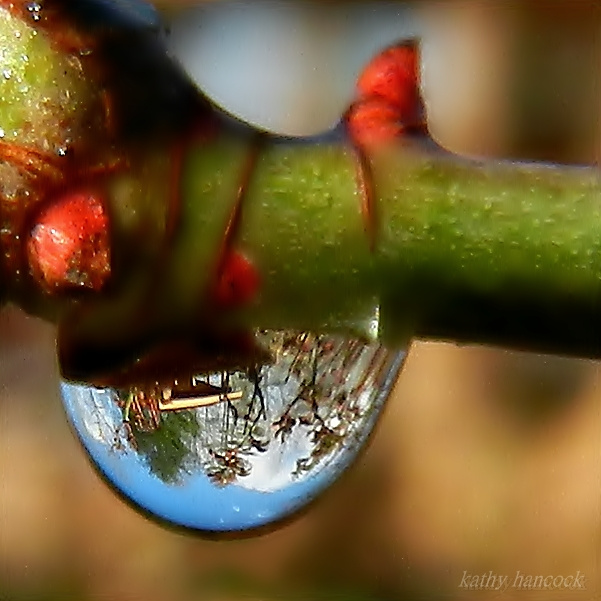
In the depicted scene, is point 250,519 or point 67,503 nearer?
point 250,519

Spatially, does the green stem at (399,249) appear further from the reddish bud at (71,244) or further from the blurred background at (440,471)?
the blurred background at (440,471)

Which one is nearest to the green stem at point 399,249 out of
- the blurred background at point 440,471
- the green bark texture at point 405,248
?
the green bark texture at point 405,248

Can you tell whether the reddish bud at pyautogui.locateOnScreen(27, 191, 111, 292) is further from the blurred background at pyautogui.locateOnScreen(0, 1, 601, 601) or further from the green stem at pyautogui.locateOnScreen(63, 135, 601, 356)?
the blurred background at pyautogui.locateOnScreen(0, 1, 601, 601)

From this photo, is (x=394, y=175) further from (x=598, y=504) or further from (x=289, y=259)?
(x=598, y=504)

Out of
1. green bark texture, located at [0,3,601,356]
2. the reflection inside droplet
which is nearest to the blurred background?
the reflection inside droplet

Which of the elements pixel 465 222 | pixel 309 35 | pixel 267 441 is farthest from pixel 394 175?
pixel 309 35

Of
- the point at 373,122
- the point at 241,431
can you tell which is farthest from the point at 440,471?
the point at 373,122
